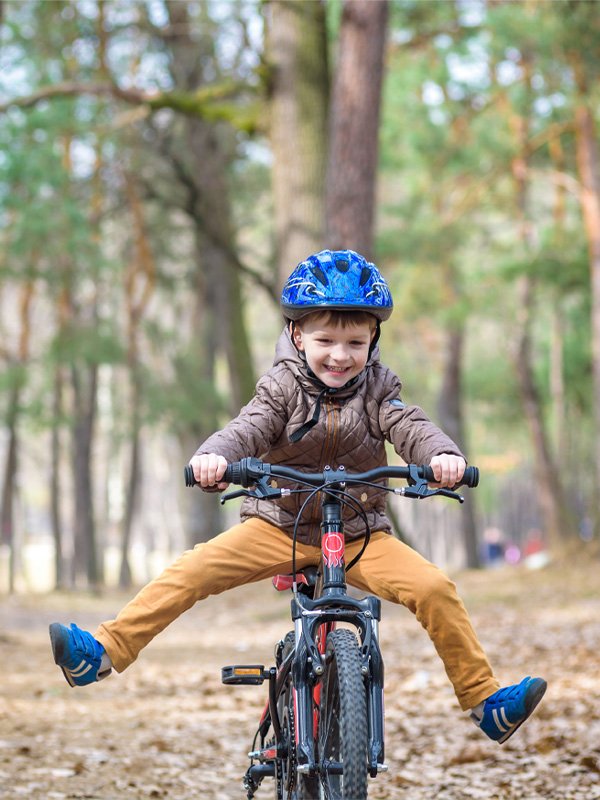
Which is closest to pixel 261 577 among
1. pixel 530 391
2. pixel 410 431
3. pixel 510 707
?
pixel 410 431

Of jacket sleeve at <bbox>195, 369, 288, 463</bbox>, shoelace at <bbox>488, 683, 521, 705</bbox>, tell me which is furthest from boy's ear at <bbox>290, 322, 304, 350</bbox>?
shoelace at <bbox>488, 683, 521, 705</bbox>

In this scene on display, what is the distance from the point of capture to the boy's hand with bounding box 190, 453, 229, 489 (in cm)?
376

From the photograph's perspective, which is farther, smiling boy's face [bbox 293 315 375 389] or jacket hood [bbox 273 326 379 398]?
jacket hood [bbox 273 326 379 398]

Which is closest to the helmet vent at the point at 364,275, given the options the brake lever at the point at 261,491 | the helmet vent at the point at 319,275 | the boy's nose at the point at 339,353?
the helmet vent at the point at 319,275

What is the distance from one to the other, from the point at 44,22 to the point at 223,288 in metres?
7.16

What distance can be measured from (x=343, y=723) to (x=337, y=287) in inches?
59.7

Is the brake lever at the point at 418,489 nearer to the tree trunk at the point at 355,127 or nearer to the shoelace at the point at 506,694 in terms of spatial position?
the shoelace at the point at 506,694

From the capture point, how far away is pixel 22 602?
22562 millimetres

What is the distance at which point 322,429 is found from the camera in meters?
4.24

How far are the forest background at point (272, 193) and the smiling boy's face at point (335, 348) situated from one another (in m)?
7.80

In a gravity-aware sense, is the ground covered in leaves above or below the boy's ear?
below

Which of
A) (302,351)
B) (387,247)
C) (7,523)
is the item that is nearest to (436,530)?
(7,523)

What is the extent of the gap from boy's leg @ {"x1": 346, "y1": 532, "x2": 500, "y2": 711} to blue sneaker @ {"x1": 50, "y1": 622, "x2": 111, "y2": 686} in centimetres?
95

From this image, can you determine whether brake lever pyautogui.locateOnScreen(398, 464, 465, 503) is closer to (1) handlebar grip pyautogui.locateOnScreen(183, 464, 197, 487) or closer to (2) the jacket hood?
(2) the jacket hood
